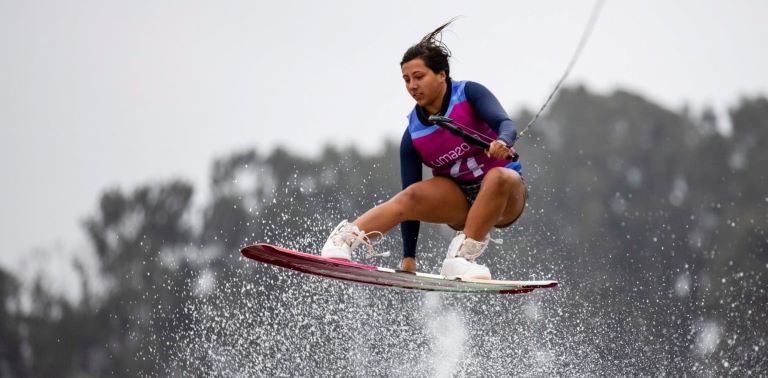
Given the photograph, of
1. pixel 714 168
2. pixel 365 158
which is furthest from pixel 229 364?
pixel 714 168

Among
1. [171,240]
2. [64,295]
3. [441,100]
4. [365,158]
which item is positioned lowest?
[64,295]

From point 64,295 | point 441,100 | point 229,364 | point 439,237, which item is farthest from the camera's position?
point 64,295

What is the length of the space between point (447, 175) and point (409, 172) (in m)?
0.29

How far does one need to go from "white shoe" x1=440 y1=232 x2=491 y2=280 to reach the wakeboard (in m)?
0.05

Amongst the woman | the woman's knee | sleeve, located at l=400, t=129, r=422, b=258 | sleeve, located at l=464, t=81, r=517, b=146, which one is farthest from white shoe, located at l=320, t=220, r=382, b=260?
sleeve, located at l=464, t=81, r=517, b=146

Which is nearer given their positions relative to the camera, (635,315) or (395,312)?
(395,312)

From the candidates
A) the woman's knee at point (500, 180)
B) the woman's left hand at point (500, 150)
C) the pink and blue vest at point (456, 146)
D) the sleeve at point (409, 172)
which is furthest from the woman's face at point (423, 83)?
the woman's left hand at point (500, 150)

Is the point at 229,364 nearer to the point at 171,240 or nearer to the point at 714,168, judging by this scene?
the point at 171,240

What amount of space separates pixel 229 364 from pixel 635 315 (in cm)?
943

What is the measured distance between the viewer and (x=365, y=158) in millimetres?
32594

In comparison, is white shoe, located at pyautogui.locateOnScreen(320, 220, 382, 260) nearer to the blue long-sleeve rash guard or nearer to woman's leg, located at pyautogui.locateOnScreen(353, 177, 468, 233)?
woman's leg, located at pyautogui.locateOnScreen(353, 177, 468, 233)

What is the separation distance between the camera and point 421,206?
9367 millimetres

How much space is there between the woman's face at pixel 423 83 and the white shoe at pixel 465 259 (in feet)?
3.20

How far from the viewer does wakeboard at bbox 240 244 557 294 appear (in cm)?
920
